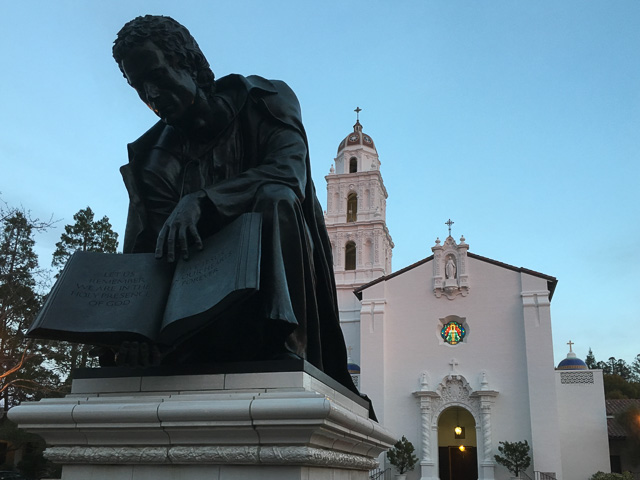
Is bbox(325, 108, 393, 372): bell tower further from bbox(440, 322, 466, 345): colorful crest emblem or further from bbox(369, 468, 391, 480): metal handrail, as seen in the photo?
bbox(369, 468, 391, 480): metal handrail

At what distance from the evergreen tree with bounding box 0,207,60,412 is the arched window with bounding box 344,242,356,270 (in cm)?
1771

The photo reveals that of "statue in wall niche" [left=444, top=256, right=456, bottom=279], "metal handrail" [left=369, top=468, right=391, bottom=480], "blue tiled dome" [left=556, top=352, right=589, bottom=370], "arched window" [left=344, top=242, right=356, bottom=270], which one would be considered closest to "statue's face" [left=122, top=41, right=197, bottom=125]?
"metal handrail" [left=369, top=468, right=391, bottom=480]

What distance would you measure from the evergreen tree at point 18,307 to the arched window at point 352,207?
19.1 meters

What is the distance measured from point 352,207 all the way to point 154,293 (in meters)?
37.3

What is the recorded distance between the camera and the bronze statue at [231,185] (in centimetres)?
262

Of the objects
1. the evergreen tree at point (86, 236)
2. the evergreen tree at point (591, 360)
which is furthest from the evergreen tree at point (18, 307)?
the evergreen tree at point (591, 360)

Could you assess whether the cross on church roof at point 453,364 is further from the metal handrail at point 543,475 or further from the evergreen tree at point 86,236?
the evergreen tree at point 86,236

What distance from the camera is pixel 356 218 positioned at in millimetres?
38594

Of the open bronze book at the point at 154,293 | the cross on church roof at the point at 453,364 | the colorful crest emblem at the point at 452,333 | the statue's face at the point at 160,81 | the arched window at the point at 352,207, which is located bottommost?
the open bronze book at the point at 154,293

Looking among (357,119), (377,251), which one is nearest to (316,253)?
(377,251)

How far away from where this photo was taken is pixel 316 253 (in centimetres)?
328

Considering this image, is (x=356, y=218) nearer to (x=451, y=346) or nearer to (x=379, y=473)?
(x=451, y=346)

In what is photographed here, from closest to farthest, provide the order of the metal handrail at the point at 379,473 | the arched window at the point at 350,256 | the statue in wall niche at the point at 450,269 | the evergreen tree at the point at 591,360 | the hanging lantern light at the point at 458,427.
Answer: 1. the metal handrail at the point at 379,473
2. the hanging lantern light at the point at 458,427
3. the statue in wall niche at the point at 450,269
4. the arched window at the point at 350,256
5. the evergreen tree at the point at 591,360

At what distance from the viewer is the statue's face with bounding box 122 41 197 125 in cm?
281
